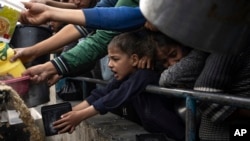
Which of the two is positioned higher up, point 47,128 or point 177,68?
point 177,68

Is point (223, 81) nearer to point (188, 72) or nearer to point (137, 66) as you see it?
point (188, 72)

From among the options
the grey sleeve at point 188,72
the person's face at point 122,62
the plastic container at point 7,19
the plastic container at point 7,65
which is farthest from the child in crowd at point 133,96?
the plastic container at point 7,19

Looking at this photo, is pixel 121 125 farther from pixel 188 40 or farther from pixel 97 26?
pixel 188 40

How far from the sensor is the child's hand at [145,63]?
1835 mm

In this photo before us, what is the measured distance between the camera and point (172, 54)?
1.77 m

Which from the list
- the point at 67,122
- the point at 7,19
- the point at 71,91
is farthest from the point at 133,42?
the point at 71,91

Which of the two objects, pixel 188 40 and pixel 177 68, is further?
pixel 177 68

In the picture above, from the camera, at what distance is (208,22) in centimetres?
91

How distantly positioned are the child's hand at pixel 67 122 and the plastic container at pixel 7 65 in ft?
0.95

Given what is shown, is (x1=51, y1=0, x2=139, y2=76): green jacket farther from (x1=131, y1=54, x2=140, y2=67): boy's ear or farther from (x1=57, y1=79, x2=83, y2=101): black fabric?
(x1=57, y1=79, x2=83, y2=101): black fabric

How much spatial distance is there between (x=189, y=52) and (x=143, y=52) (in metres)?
0.27

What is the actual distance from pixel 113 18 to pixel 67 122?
1.79ft

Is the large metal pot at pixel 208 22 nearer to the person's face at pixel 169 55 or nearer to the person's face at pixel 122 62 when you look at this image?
the person's face at pixel 169 55

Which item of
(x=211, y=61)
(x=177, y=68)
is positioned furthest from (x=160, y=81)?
(x=211, y=61)
